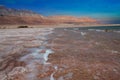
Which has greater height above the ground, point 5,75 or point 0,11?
point 0,11

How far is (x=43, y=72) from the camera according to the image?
5266 mm

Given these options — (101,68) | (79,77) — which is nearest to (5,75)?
(79,77)

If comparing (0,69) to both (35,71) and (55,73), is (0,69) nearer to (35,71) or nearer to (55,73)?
(35,71)

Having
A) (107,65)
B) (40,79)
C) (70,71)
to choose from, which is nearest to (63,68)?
(70,71)

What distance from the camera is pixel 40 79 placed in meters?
4.60

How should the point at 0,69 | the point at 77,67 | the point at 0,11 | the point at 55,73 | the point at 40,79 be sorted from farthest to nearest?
the point at 0,11
the point at 77,67
the point at 0,69
the point at 55,73
the point at 40,79

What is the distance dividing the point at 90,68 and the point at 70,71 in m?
0.96

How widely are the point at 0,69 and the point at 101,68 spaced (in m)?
4.28

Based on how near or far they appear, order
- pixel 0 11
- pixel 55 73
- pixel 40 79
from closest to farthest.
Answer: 1. pixel 40 79
2. pixel 55 73
3. pixel 0 11

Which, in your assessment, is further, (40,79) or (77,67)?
(77,67)

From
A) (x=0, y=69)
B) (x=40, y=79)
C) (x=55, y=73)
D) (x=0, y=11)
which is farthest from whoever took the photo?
(x=0, y=11)

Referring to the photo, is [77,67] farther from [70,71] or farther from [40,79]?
[40,79]

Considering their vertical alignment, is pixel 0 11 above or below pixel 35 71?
above

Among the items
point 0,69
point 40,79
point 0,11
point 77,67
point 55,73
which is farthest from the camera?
point 0,11
